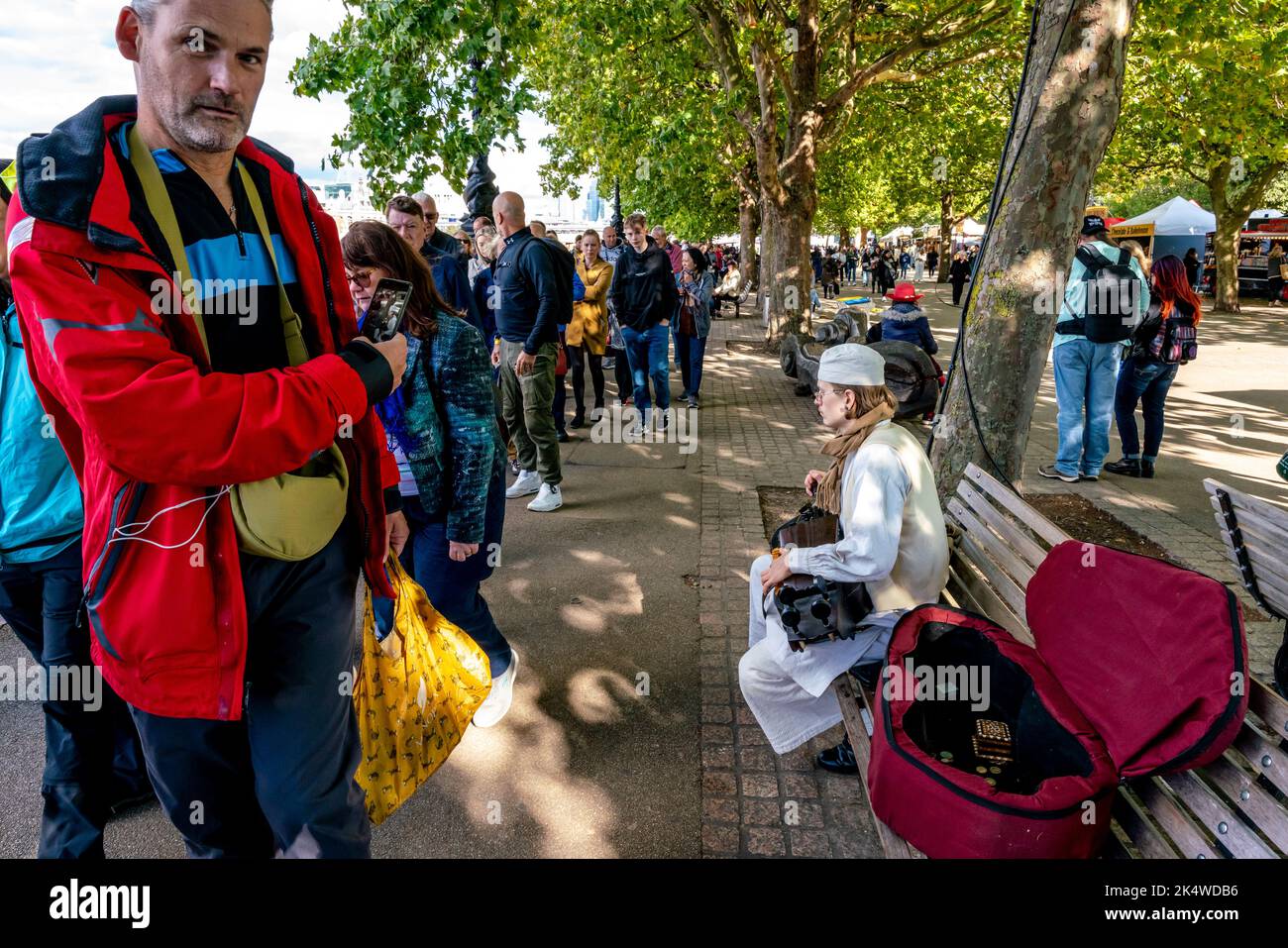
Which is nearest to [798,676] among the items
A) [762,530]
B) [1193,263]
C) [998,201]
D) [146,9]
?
[146,9]

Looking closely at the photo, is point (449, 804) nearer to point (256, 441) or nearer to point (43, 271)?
point (256, 441)

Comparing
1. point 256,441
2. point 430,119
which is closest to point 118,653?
point 256,441

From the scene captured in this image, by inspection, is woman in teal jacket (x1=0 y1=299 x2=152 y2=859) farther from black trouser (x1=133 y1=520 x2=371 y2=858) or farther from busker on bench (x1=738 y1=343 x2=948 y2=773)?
busker on bench (x1=738 y1=343 x2=948 y2=773)

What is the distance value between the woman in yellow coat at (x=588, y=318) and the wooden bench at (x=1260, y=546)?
22.7ft

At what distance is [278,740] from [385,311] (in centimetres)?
100

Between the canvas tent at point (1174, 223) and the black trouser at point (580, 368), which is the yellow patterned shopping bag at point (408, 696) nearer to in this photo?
the black trouser at point (580, 368)

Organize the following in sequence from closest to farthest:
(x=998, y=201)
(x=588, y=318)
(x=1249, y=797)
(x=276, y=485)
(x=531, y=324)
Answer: (x=276, y=485) → (x=1249, y=797) → (x=998, y=201) → (x=531, y=324) → (x=588, y=318)

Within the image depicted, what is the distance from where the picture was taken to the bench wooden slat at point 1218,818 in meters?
1.78

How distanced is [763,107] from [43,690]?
14.1m

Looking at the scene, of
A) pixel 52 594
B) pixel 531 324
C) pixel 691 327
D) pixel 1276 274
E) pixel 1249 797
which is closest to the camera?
pixel 1249 797

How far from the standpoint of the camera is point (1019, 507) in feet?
11.1

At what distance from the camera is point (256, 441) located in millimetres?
1549

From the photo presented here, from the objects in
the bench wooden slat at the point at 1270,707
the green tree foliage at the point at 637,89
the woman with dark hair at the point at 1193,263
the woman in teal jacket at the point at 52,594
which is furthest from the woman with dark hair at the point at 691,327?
the woman with dark hair at the point at 1193,263

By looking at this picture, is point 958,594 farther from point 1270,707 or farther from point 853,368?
point 1270,707
